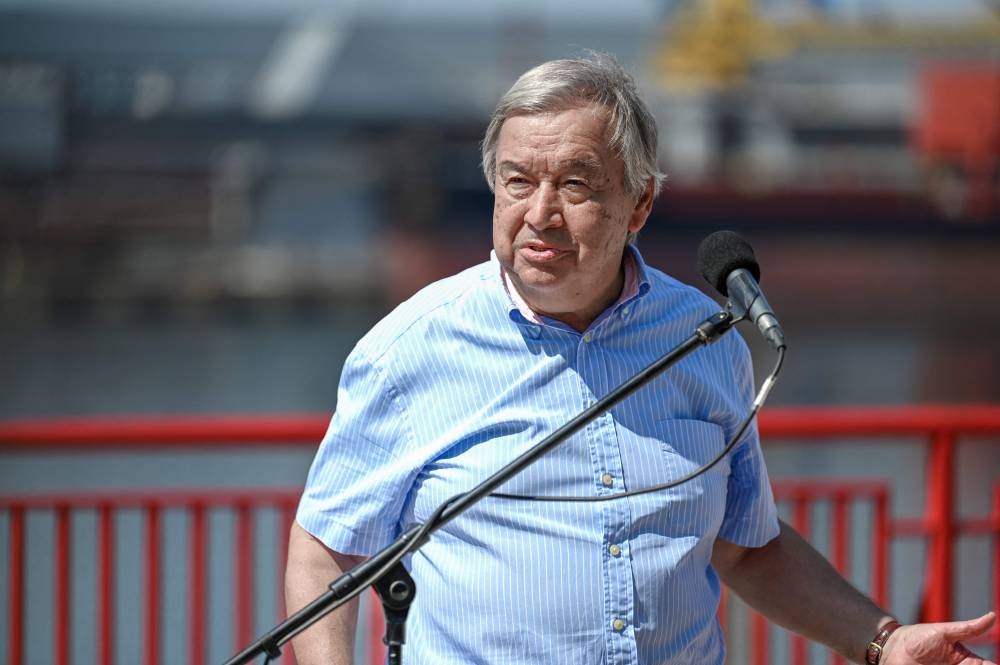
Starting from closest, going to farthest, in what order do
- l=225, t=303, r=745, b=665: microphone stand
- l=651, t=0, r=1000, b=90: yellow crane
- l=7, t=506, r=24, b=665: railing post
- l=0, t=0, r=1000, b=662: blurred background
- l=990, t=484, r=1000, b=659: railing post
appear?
1. l=225, t=303, r=745, b=665: microphone stand
2. l=7, t=506, r=24, b=665: railing post
3. l=990, t=484, r=1000, b=659: railing post
4. l=0, t=0, r=1000, b=662: blurred background
5. l=651, t=0, r=1000, b=90: yellow crane

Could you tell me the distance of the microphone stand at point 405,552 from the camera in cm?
140

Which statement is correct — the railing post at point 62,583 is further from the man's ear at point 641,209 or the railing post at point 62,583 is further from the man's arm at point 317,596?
the man's ear at point 641,209

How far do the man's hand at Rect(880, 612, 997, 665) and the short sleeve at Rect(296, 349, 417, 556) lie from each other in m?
0.64

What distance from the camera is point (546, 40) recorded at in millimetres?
55500

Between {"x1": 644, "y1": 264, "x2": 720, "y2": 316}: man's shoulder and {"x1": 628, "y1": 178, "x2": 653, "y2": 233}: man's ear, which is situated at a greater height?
{"x1": 628, "y1": 178, "x2": 653, "y2": 233}: man's ear

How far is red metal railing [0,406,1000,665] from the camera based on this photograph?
117 inches

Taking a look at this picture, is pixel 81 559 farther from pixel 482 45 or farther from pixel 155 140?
pixel 482 45

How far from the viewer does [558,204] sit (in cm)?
154

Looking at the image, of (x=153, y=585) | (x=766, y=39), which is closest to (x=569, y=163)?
(x=153, y=585)

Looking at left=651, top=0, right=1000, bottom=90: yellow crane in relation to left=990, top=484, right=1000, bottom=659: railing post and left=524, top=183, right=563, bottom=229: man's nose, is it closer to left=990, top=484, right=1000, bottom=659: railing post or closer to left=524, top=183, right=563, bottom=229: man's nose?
left=990, top=484, right=1000, bottom=659: railing post

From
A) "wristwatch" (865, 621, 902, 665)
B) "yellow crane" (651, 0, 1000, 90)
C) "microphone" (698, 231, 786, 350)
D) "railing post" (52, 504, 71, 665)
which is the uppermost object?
"yellow crane" (651, 0, 1000, 90)

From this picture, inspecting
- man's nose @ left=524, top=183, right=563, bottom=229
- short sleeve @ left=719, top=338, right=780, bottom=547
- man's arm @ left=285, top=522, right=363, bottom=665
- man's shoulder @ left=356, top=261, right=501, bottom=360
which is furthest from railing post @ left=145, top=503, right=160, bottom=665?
man's nose @ left=524, top=183, right=563, bottom=229

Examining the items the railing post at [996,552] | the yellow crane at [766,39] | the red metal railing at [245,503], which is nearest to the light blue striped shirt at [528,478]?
the red metal railing at [245,503]

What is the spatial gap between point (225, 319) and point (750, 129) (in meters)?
21.5
